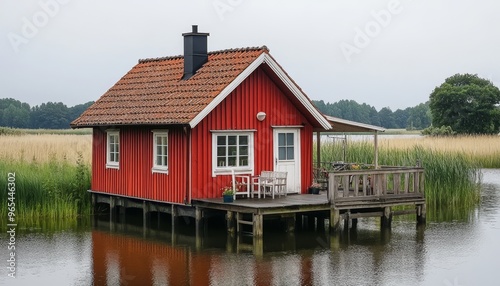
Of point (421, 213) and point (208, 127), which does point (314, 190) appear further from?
point (208, 127)

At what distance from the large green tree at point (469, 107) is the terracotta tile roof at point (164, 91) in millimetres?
46817

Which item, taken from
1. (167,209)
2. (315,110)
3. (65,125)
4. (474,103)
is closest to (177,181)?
(167,209)

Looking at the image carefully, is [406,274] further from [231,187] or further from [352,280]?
[231,187]

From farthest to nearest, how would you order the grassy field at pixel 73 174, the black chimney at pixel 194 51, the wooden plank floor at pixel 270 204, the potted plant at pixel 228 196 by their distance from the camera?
the black chimney at pixel 194 51, the grassy field at pixel 73 174, the potted plant at pixel 228 196, the wooden plank floor at pixel 270 204

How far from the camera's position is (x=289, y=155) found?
24062mm

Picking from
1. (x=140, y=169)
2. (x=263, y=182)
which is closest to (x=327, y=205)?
(x=263, y=182)

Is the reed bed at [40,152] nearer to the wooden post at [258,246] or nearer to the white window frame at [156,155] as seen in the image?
the white window frame at [156,155]

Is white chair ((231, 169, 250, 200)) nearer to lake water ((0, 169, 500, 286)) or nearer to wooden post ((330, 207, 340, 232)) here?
lake water ((0, 169, 500, 286))

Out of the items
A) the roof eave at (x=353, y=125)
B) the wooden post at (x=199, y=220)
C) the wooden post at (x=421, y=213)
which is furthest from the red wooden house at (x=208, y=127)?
the wooden post at (x=421, y=213)

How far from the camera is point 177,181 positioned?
22609 millimetres

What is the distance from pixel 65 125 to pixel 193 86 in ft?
241

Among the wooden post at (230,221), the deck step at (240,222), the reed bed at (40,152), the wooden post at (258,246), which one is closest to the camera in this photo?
the wooden post at (258,246)

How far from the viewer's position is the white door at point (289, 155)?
23781 millimetres

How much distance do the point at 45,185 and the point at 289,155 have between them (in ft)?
23.3
